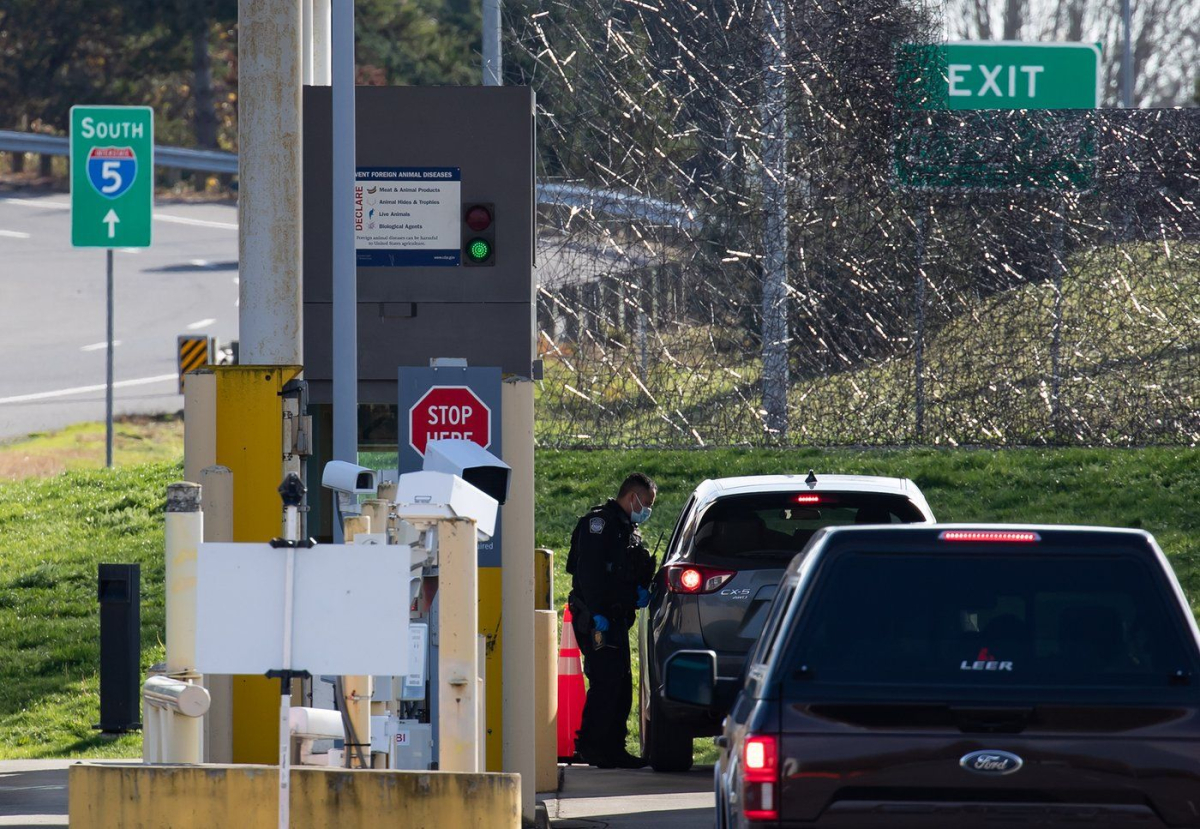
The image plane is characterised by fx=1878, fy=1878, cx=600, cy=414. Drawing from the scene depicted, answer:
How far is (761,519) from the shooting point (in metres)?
9.63

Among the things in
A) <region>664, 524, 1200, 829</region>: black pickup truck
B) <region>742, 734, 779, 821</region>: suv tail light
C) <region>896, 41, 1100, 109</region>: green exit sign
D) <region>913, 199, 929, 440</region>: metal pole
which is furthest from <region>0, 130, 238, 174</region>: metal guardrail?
<region>742, 734, 779, 821</region>: suv tail light

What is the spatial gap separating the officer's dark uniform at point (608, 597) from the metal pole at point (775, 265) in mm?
8889

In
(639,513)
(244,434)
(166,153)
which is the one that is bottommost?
(639,513)

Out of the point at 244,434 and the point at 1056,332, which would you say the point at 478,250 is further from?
the point at 1056,332

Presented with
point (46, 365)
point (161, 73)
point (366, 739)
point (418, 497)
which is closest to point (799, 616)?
point (418, 497)

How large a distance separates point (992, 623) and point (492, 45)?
48.6ft

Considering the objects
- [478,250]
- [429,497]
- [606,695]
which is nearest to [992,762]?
[429,497]

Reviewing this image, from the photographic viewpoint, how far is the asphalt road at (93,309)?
93.8ft

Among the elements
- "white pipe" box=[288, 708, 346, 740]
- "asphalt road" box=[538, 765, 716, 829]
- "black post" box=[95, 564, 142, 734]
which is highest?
"white pipe" box=[288, 708, 346, 740]

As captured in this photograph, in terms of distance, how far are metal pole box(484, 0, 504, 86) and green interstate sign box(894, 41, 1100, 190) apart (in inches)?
163

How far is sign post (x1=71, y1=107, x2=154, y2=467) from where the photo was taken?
16641 millimetres

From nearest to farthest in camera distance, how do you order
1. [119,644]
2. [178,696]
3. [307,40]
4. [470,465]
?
[178,696], [470,465], [119,644], [307,40]

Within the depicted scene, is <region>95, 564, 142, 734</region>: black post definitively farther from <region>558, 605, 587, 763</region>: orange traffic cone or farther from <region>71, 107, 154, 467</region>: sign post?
<region>71, 107, 154, 467</region>: sign post

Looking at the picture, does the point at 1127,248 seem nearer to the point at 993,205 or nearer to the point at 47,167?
the point at 993,205
